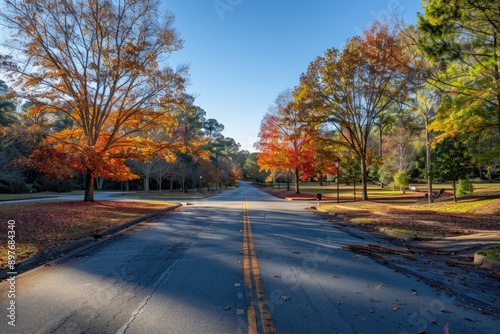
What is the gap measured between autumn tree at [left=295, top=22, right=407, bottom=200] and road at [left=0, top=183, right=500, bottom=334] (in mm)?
17279

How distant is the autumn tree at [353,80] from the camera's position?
2105 centimetres

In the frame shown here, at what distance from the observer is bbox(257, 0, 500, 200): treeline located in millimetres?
10420

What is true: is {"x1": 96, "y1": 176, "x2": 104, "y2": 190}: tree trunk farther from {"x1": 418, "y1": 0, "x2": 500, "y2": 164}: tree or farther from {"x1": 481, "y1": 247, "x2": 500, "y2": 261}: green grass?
{"x1": 481, "y1": 247, "x2": 500, "y2": 261}: green grass

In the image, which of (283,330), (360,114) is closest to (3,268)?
(283,330)

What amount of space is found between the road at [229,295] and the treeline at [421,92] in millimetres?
8086

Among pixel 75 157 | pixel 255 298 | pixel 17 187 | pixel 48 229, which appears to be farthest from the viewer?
pixel 17 187

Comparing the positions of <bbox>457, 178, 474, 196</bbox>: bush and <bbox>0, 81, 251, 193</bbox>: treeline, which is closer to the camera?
<bbox>0, 81, 251, 193</bbox>: treeline

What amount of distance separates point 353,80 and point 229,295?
21517 millimetres

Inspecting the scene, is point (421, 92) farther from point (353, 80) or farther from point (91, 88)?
point (91, 88)

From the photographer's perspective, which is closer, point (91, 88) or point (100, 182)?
point (91, 88)

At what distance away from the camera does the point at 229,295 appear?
4.70m

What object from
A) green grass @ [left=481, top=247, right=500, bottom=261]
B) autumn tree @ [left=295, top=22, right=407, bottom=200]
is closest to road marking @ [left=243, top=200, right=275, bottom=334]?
green grass @ [left=481, top=247, right=500, bottom=261]

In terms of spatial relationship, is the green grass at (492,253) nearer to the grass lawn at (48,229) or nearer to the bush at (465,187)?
the grass lawn at (48,229)

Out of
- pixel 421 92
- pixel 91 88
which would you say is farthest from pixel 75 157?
pixel 421 92
